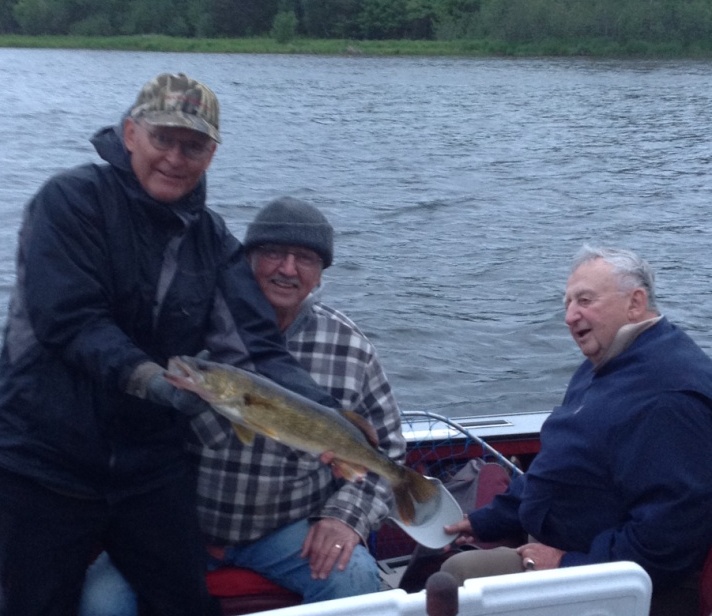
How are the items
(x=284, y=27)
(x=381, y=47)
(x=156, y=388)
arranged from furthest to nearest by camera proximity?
(x=381, y=47), (x=284, y=27), (x=156, y=388)

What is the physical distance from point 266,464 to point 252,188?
43.1 ft

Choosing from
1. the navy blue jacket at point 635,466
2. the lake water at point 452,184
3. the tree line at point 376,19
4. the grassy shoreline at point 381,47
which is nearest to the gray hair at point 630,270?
the navy blue jacket at point 635,466

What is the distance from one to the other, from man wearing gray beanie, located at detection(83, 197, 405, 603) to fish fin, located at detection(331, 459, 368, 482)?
32 cm

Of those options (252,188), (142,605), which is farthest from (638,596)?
(252,188)

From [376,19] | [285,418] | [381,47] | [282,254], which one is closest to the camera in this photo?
[285,418]

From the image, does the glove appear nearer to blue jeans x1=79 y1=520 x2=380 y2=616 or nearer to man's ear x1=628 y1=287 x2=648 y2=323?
blue jeans x1=79 y1=520 x2=380 y2=616

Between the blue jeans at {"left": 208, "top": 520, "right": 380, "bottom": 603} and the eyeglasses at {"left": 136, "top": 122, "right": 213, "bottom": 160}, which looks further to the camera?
the blue jeans at {"left": 208, "top": 520, "right": 380, "bottom": 603}

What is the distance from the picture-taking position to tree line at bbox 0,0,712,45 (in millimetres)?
30516

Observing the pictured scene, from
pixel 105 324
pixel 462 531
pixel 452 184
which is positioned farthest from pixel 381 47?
pixel 105 324

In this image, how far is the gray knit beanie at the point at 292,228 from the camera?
3.38 metres

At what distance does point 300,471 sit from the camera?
336 centimetres

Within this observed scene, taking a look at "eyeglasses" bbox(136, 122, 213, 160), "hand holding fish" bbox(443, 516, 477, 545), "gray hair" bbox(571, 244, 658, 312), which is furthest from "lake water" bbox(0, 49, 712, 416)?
"eyeglasses" bbox(136, 122, 213, 160)

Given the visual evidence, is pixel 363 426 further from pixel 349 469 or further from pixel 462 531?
pixel 462 531

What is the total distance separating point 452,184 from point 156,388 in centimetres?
1574
